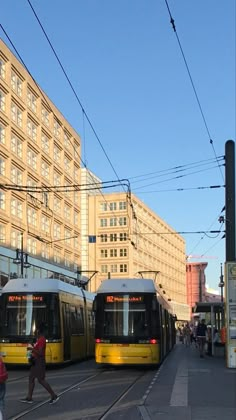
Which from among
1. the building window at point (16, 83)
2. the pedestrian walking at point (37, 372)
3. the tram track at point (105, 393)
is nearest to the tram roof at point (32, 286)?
the tram track at point (105, 393)

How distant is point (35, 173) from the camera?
60.7 metres

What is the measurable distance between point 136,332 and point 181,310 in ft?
402

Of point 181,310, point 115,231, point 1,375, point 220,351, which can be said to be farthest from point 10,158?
point 181,310

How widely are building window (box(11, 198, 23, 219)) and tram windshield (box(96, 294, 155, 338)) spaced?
34640 millimetres

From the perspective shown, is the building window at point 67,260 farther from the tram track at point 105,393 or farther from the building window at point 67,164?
the tram track at point 105,393

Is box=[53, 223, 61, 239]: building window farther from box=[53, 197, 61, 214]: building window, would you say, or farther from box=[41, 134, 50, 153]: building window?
box=[41, 134, 50, 153]: building window

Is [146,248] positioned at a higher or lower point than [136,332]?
higher

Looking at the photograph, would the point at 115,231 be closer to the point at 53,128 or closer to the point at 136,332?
the point at 53,128

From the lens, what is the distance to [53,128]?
222 ft

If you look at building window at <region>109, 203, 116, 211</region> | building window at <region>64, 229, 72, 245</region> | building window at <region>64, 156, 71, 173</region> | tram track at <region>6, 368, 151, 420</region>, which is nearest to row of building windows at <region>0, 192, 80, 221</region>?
building window at <region>64, 229, 72, 245</region>

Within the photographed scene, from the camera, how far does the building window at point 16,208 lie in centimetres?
5539

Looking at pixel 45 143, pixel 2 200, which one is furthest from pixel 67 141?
pixel 2 200

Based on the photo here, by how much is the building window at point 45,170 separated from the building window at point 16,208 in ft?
23.4

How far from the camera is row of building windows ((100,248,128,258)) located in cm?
11681
